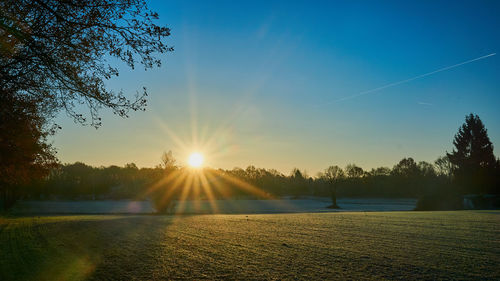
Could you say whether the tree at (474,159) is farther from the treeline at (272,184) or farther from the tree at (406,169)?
the tree at (406,169)

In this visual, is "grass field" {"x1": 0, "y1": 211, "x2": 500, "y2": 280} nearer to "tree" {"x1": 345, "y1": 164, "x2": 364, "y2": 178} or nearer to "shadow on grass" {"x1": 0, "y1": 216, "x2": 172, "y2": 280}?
"shadow on grass" {"x1": 0, "y1": 216, "x2": 172, "y2": 280}

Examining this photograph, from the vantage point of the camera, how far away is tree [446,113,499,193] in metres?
49.6

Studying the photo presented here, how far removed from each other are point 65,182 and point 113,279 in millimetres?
104537

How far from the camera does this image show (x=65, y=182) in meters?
92.8

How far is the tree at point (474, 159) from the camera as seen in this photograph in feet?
163

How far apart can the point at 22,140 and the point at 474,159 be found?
7039 cm

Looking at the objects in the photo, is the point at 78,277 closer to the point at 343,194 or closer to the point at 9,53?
the point at 9,53

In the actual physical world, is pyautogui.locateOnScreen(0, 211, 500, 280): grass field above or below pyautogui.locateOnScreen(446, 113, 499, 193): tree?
below

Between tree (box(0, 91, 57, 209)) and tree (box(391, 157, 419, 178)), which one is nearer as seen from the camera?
tree (box(0, 91, 57, 209))

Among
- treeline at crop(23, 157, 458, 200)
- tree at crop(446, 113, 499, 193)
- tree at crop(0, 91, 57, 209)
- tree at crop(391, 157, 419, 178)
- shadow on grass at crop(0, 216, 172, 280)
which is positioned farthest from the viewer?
tree at crop(391, 157, 419, 178)

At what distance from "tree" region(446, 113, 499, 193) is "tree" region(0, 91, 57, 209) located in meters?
59.4

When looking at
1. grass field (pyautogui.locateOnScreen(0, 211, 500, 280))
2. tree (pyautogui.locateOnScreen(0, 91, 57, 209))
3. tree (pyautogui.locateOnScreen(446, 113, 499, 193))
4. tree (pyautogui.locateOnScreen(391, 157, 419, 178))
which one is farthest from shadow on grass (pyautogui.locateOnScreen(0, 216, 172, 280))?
tree (pyautogui.locateOnScreen(391, 157, 419, 178))

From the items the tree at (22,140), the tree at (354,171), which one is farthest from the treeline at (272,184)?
the tree at (22,140)

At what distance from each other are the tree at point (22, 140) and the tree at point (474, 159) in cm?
5944
